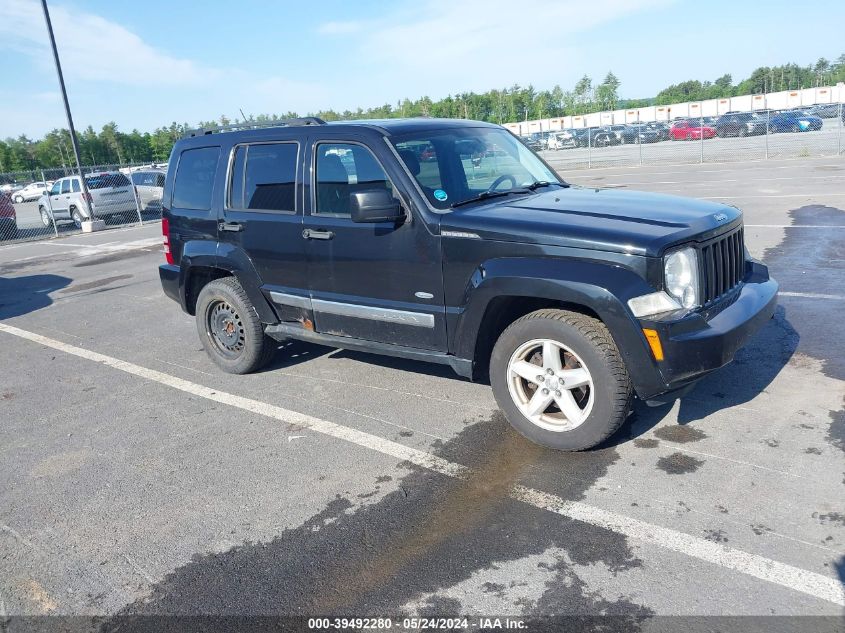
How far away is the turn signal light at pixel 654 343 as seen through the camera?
3613mm

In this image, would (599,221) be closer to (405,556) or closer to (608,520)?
(608,520)

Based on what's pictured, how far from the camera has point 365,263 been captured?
187 inches

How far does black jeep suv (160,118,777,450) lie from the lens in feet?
12.2


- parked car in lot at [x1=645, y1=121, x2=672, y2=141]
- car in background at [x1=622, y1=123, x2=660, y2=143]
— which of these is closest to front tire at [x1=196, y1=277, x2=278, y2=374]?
car in background at [x1=622, y1=123, x2=660, y2=143]

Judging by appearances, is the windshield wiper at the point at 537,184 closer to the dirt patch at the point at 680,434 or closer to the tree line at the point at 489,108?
the dirt patch at the point at 680,434

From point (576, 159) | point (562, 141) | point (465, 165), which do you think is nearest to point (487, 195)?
point (465, 165)

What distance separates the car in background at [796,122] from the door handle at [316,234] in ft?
123

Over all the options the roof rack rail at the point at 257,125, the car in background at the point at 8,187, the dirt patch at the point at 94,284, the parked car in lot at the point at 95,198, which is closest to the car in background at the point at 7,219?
the parked car in lot at the point at 95,198

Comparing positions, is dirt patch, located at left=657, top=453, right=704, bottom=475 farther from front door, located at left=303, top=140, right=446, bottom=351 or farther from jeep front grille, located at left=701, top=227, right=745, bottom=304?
front door, located at left=303, top=140, right=446, bottom=351

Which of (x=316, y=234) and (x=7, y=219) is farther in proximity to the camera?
(x=7, y=219)

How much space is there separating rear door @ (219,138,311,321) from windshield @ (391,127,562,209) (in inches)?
38.4

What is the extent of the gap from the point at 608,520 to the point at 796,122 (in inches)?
1540

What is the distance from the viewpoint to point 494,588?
2959 millimetres

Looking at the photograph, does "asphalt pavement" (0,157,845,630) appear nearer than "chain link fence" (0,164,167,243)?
Yes
